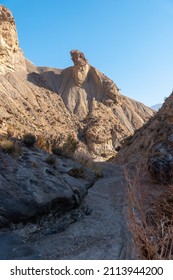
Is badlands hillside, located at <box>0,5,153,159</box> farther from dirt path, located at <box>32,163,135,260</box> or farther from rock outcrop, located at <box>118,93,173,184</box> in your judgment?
dirt path, located at <box>32,163,135,260</box>

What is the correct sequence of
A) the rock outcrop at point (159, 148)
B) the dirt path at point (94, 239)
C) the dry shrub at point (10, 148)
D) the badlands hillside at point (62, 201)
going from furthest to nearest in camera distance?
the rock outcrop at point (159, 148) → the dry shrub at point (10, 148) → the badlands hillside at point (62, 201) → the dirt path at point (94, 239)

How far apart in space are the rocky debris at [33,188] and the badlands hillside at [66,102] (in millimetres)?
29412

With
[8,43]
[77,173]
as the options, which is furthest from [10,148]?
[8,43]

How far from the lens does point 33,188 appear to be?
10.2 m

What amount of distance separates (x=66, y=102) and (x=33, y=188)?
186ft

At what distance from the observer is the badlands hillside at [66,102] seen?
50.4m

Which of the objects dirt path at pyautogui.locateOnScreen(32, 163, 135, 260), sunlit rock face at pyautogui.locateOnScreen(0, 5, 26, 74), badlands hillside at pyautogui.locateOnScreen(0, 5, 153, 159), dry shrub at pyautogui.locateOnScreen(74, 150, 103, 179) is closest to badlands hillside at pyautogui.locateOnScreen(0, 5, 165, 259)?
dirt path at pyautogui.locateOnScreen(32, 163, 135, 260)

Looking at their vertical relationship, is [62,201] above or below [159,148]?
below

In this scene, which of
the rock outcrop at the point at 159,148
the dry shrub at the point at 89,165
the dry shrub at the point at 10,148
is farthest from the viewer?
the dry shrub at the point at 89,165

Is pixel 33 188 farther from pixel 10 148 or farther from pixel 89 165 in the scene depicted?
pixel 89 165

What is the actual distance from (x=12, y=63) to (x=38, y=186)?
169ft

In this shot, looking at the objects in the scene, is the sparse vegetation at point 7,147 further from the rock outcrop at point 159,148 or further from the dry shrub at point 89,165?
the dry shrub at point 89,165

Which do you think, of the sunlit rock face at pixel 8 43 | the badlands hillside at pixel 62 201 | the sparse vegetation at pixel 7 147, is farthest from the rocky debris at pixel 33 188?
the sunlit rock face at pixel 8 43
